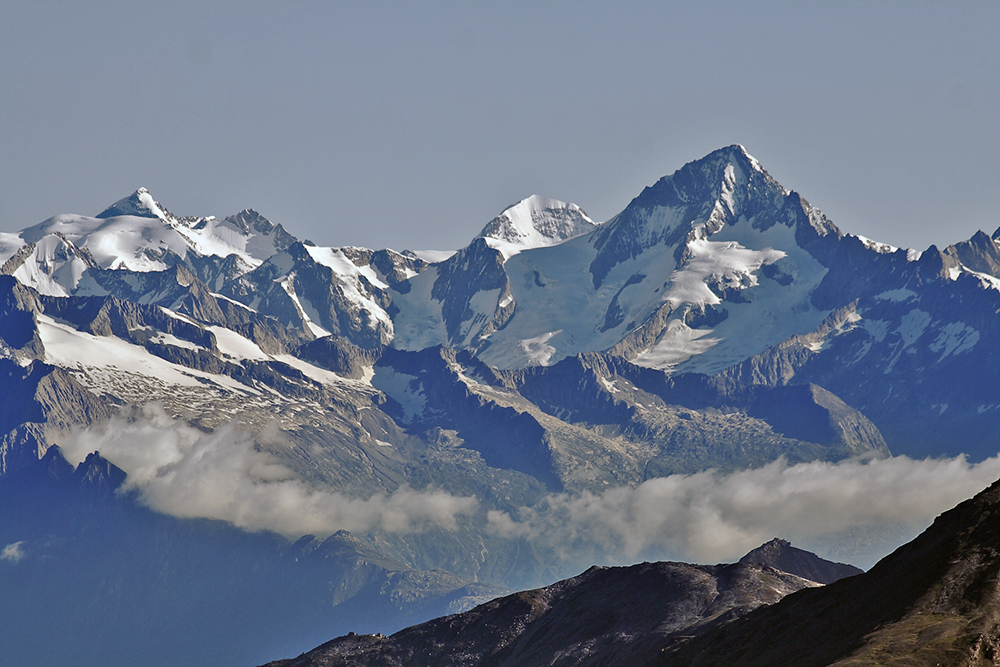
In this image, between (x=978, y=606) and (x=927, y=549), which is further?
(x=927, y=549)

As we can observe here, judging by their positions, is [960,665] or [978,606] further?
[978,606]

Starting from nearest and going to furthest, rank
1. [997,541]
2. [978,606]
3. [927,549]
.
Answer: [978,606]
[997,541]
[927,549]

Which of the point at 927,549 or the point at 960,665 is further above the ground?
the point at 927,549

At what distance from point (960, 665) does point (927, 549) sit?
163ft

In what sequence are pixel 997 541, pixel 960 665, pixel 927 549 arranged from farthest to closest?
pixel 927 549 → pixel 997 541 → pixel 960 665

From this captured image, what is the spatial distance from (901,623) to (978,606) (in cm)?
1166

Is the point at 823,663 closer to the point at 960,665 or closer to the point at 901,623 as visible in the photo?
the point at 901,623

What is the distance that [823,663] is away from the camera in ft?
609

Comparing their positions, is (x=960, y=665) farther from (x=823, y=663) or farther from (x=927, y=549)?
(x=927, y=549)

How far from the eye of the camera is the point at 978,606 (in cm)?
16588

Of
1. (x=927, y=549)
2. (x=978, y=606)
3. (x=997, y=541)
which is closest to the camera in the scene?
(x=978, y=606)

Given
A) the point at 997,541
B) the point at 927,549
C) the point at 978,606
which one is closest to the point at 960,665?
the point at 978,606

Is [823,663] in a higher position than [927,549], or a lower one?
lower

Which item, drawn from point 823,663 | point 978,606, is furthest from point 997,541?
point 823,663
